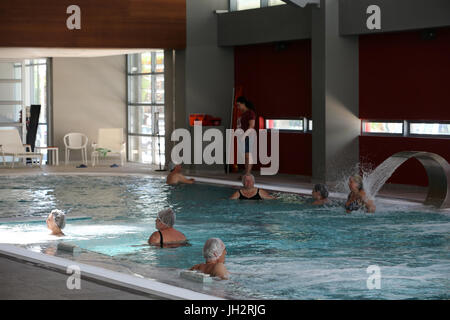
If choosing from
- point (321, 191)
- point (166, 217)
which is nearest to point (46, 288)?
point (166, 217)

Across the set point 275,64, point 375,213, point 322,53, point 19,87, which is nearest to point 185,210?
point 375,213

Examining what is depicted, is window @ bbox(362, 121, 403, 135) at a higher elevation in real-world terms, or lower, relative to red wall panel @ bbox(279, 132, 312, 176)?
higher

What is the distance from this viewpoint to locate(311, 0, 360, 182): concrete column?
1372cm

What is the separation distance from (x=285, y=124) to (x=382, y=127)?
102 inches

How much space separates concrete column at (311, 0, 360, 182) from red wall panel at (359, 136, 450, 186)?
0.72 ft

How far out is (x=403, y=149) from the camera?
44.2ft

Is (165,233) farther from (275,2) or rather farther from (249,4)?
(249,4)

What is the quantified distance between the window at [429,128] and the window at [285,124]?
275cm

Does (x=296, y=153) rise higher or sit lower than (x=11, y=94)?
lower

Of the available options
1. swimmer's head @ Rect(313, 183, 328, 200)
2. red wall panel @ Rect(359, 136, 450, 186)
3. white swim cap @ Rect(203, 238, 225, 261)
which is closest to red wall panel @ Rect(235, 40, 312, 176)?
red wall panel @ Rect(359, 136, 450, 186)

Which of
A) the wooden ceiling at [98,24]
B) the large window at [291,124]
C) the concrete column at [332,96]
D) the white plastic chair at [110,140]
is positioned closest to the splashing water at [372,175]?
the concrete column at [332,96]

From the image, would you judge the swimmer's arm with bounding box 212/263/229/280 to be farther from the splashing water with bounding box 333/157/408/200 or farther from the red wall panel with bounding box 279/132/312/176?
the red wall panel with bounding box 279/132/312/176

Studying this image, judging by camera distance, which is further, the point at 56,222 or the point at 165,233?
the point at 56,222
